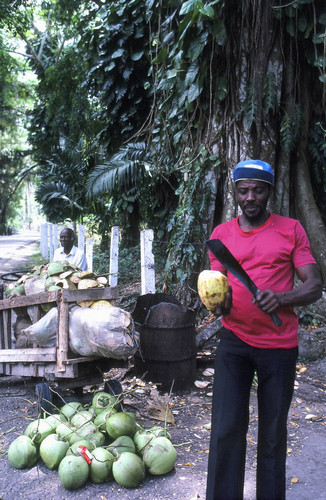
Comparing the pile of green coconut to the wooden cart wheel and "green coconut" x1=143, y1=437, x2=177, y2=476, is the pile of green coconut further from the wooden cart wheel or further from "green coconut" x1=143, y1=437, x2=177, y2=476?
the wooden cart wheel

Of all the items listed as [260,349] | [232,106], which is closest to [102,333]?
[260,349]

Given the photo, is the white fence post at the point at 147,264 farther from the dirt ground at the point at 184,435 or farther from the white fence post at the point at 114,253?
the white fence post at the point at 114,253

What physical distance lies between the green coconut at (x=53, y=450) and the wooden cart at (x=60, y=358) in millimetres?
671

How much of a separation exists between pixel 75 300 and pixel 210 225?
2.97 m

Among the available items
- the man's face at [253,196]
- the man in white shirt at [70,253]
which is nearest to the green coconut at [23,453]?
the man's face at [253,196]

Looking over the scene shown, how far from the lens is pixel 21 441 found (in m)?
3.16

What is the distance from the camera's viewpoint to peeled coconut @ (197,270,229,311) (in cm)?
231

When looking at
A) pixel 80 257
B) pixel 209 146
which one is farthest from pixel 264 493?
pixel 209 146

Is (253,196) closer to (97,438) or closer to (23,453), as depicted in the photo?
(97,438)

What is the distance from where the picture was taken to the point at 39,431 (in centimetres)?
326

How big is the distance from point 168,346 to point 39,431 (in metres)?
1.70

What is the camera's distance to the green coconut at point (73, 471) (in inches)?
113

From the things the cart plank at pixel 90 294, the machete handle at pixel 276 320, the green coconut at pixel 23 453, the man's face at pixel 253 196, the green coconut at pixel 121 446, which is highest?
the man's face at pixel 253 196

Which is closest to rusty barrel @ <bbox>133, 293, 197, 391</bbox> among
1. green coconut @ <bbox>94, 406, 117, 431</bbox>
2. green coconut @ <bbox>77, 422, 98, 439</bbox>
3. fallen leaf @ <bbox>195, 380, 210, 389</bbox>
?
fallen leaf @ <bbox>195, 380, 210, 389</bbox>
